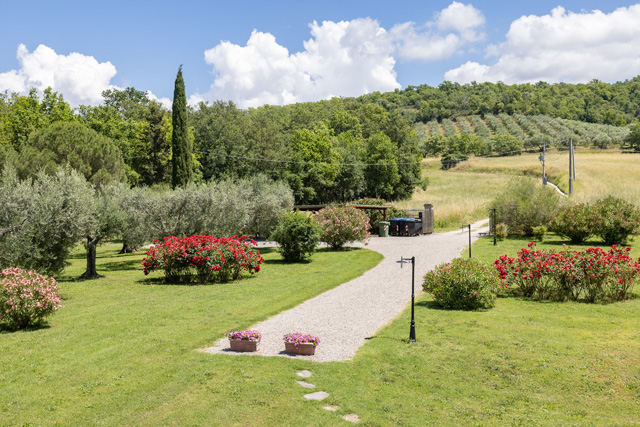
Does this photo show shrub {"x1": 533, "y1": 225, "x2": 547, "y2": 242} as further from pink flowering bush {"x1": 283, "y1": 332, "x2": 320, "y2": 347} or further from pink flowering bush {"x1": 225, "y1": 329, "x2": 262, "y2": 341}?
pink flowering bush {"x1": 225, "y1": 329, "x2": 262, "y2": 341}

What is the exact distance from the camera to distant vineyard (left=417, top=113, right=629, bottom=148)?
94562 millimetres

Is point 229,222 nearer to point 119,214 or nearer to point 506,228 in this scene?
point 119,214

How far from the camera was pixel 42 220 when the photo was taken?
15.1 m

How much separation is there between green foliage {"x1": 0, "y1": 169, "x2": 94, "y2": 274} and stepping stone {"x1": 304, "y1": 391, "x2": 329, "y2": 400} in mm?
11377

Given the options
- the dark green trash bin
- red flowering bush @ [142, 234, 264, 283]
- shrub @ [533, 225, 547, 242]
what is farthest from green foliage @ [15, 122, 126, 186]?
shrub @ [533, 225, 547, 242]

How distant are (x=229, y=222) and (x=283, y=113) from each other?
84.4m

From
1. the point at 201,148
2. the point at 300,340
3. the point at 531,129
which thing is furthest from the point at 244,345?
the point at 531,129

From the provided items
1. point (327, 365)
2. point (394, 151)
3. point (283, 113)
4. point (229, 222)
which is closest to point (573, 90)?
point (283, 113)

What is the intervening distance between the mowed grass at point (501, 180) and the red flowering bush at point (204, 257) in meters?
26.9

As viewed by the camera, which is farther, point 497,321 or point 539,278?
point 539,278

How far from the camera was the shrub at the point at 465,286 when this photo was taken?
13.1 meters

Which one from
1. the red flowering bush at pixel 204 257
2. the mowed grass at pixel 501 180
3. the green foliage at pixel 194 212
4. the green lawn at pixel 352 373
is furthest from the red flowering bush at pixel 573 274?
the mowed grass at pixel 501 180

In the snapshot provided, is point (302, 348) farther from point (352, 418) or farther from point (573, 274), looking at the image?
point (573, 274)

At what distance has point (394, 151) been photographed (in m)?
64.8
